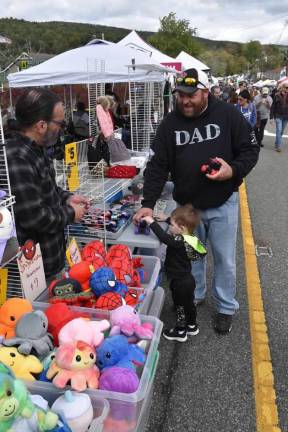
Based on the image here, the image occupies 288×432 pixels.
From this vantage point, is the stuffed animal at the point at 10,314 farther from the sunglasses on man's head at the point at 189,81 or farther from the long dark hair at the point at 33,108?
the sunglasses on man's head at the point at 189,81

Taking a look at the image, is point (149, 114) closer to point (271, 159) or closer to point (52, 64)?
point (52, 64)

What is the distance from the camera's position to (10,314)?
191 cm

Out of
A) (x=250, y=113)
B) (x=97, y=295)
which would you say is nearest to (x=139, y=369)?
(x=97, y=295)

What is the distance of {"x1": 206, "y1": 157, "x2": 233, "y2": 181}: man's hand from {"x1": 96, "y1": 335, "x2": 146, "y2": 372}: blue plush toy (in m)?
1.28

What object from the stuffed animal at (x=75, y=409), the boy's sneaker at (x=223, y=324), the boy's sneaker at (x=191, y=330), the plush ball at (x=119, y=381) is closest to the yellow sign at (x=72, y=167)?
the boy's sneaker at (x=191, y=330)

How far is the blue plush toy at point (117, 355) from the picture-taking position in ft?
5.74

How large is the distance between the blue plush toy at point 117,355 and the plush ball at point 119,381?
46 millimetres

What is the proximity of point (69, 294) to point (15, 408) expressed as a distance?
103 centimetres

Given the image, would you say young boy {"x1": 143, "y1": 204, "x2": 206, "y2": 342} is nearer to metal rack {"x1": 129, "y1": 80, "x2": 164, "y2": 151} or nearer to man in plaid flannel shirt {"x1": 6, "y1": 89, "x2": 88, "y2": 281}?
man in plaid flannel shirt {"x1": 6, "y1": 89, "x2": 88, "y2": 281}

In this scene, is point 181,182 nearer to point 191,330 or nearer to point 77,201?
point 77,201

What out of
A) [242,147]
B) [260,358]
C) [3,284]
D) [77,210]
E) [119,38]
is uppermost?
[119,38]

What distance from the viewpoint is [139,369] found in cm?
181

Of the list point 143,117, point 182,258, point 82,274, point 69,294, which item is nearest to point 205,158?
point 182,258

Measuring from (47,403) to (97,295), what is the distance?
85cm
